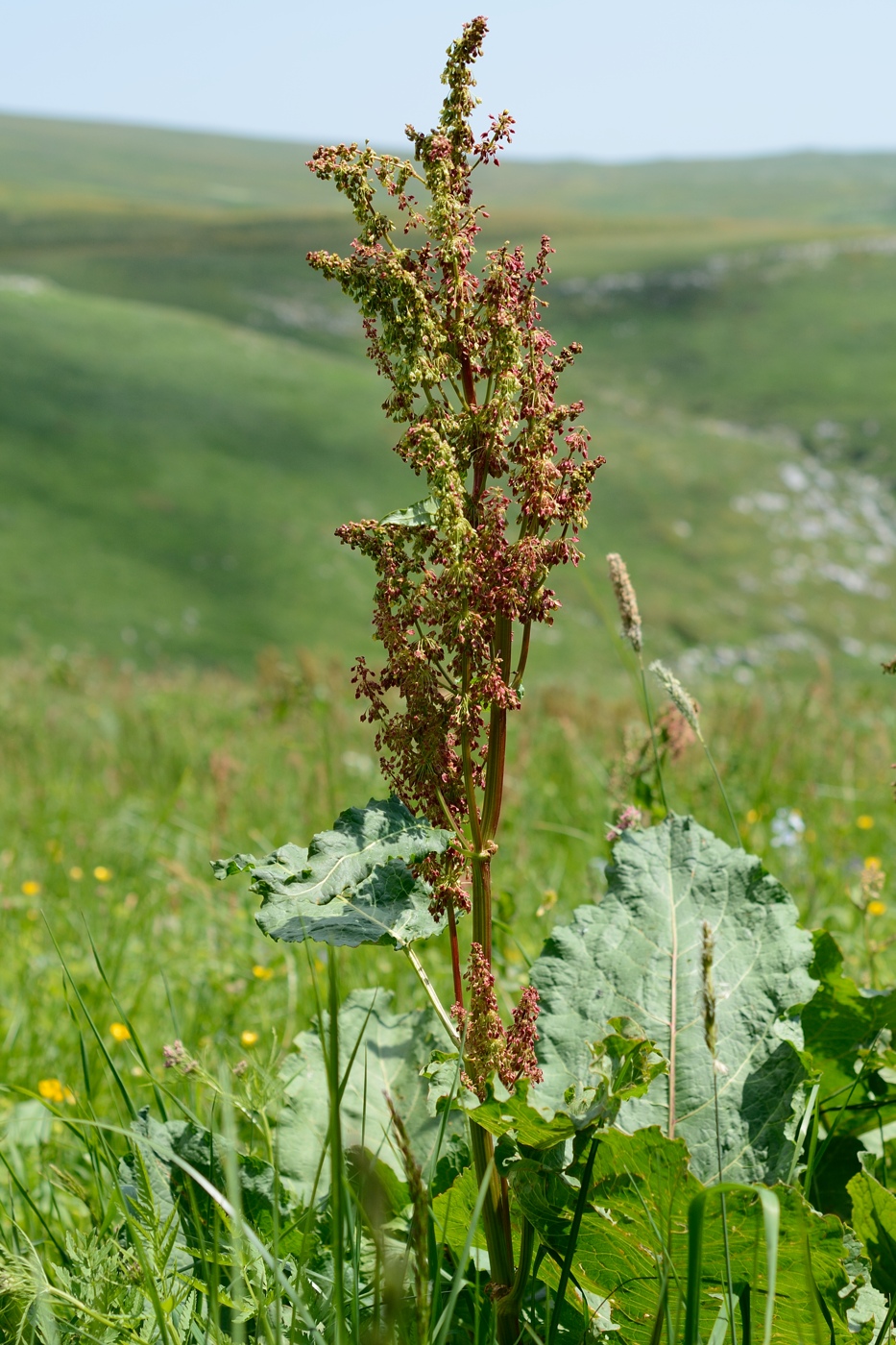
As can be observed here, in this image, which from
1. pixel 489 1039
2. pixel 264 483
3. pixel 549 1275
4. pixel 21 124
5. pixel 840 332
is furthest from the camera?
pixel 21 124

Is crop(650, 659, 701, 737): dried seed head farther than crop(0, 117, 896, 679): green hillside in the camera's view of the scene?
No

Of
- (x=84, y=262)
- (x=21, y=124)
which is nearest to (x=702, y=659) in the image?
(x=84, y=262)

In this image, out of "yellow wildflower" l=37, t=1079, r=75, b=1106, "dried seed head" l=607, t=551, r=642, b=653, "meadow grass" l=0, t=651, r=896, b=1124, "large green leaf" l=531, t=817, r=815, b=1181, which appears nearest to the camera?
"large green leaf" l=531, t=817, r=815, b=1181

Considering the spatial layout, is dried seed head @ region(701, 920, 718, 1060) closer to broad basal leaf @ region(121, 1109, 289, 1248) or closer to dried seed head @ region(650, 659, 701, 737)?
dried seed head @ region(650, 659, 701, 737)

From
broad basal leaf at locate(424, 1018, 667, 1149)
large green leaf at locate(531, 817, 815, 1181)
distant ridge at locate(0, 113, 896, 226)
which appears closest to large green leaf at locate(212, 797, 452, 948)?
broad basal leaf at locate(424, 1018, 667, 1149)

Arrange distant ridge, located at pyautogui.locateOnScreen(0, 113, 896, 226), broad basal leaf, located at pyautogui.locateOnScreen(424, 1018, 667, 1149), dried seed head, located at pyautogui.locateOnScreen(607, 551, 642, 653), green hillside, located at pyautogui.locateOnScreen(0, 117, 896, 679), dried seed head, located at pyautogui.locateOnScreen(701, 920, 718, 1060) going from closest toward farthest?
dried seed head, located at pyautogui.locateOnScreen(701, 920, 718, 1060) → broad basal leaf, located at pyautogui.locateOnScreen(424, 1018, 667, 1149) → dried seed head, located at pyautogui.locateOnScreen(607, 551, 642, 653) → green hillside, located at pyautogui.locateOnScreen(0, 117, 896, 679) → distant ridge, located at pyautogui.locateOnScreen(0, 113, 896, 226)

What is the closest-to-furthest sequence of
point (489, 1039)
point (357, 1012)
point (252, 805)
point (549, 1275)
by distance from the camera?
point (489, 1039) → point (549, 1275) → point (357, 1012) → point (252, 805)

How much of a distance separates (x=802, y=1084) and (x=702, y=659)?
92.8 ft

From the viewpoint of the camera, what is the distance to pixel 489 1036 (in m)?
1.44

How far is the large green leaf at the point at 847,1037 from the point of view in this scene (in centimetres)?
189

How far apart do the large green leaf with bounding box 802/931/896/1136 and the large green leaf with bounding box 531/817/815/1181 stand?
175mm

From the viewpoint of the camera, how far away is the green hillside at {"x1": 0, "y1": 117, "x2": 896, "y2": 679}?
25.6m

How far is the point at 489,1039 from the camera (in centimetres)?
144

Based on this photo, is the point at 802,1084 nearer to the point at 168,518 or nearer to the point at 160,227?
the point at 168,518
